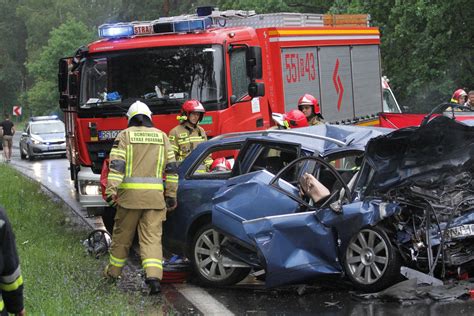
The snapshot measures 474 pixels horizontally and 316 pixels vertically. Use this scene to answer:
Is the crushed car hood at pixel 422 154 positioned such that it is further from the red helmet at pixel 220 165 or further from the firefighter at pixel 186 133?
the firefighter at pixel 186 133

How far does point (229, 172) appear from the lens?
31.6ft

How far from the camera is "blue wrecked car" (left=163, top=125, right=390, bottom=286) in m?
8.90

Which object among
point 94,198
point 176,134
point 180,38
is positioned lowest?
point 94,198

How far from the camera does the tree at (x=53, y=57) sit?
71.6m

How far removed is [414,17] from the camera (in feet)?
95.0

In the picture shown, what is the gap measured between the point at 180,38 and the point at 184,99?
0.90 m

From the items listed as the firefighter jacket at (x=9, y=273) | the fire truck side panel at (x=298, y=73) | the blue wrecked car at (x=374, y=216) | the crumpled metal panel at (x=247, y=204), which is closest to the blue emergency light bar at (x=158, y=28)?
the fire truck side panel at (x=298, y=73)

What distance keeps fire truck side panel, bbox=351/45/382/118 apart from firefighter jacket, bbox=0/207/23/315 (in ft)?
43.7

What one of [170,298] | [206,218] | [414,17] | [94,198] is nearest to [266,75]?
[94,198]

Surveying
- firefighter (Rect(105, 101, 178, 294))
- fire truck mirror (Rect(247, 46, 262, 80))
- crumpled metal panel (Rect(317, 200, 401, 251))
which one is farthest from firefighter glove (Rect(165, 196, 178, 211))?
fire truck mirror (Rect(247, 46, 262, 80))

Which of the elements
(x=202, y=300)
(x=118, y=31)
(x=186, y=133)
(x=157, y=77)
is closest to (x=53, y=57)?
(x=118, y=31)

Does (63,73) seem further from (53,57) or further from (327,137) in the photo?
(53,57)

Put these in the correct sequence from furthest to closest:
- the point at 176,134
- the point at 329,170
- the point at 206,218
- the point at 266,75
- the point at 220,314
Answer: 1. the point at 266,75
2. the point at 176,134
3. the point at 206,218
4. the point at 329,170
5. the point at 220,314

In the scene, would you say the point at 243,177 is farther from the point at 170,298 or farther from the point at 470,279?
the point at 470,279
